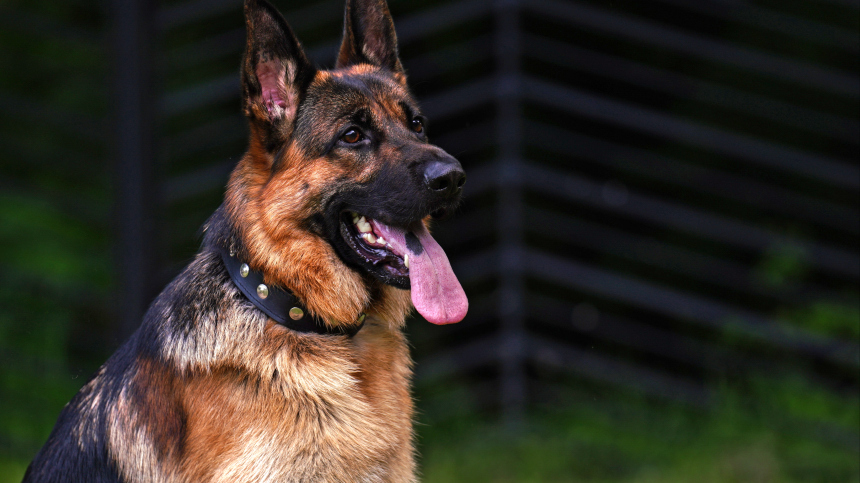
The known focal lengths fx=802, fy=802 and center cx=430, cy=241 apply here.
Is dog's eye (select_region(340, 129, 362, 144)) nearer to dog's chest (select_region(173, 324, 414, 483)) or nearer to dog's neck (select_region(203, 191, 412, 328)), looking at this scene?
dog's neck (select_region(203, 191, 412, 328))

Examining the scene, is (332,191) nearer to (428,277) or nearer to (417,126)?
(428,277)

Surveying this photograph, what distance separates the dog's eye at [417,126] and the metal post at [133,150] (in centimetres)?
253

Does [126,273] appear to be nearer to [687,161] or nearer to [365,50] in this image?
[365,50]

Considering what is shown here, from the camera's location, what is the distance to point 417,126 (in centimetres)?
308

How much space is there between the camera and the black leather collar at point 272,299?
2600 mm

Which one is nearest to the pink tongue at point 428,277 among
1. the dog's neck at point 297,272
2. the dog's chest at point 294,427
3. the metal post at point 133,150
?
the dog's neck at point 297,272

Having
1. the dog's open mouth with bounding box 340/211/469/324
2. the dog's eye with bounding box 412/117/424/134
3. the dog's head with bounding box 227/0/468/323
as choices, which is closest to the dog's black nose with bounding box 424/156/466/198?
the dog's head with bounding box 227/0/468/323

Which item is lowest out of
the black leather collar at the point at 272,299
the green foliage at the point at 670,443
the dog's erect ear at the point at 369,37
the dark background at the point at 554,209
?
the green foliage at the point at 670,443

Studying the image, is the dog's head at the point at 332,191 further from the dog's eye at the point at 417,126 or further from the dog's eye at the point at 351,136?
the dog's eye at the point at 417,126

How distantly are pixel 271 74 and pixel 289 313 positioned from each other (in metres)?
0.82

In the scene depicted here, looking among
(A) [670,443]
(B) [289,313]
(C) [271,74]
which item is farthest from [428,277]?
(A) [670,443]

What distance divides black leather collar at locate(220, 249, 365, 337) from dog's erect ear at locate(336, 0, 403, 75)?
3.37 ft

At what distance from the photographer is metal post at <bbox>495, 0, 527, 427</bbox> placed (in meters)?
5.16

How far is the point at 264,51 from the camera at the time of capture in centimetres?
265
